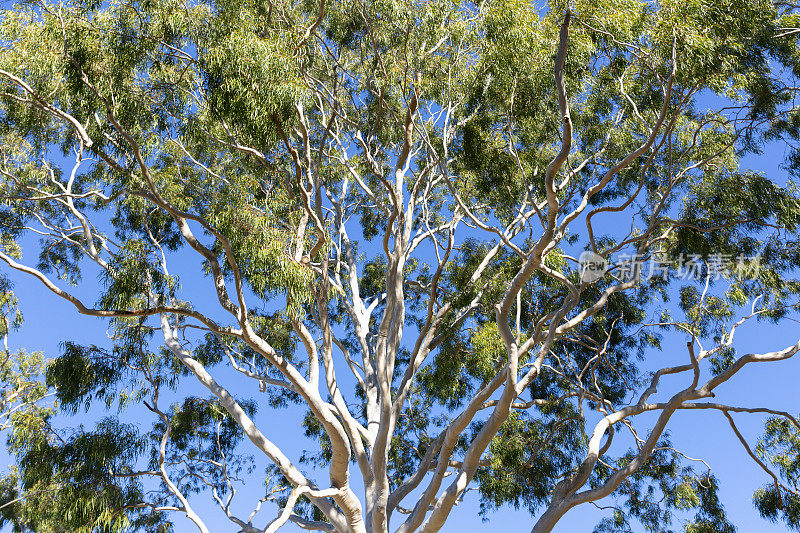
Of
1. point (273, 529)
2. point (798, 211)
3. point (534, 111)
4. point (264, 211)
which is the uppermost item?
point (534, 111)

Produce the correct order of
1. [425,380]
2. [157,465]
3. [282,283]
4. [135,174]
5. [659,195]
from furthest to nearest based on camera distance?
[425,380] → [157,465] → [659,195] → [135,174] → [282,283]

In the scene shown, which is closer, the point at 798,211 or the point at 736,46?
the point at 736,46

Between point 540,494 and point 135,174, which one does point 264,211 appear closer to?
point 135,174

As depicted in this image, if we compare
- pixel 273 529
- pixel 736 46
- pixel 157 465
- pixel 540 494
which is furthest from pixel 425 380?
pixel 736 46

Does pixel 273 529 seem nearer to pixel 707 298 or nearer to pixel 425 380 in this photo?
pixel 425 380

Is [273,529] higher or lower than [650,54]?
lower

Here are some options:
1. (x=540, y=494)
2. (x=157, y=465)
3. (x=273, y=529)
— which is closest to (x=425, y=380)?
(x=540, y=494)

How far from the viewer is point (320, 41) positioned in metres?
9.17

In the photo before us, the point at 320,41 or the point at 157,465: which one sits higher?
the point at 320,41

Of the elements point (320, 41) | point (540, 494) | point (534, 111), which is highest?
point (320, 41)

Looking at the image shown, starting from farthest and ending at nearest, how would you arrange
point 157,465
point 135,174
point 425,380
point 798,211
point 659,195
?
point 425,380 < point 157,465 < point 659,195 < point 798,211 < point 135,174

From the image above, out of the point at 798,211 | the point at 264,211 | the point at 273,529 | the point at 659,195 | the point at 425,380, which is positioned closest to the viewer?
the point at 273,529

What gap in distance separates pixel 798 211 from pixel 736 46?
2.54 m

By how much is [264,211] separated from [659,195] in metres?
5.07
